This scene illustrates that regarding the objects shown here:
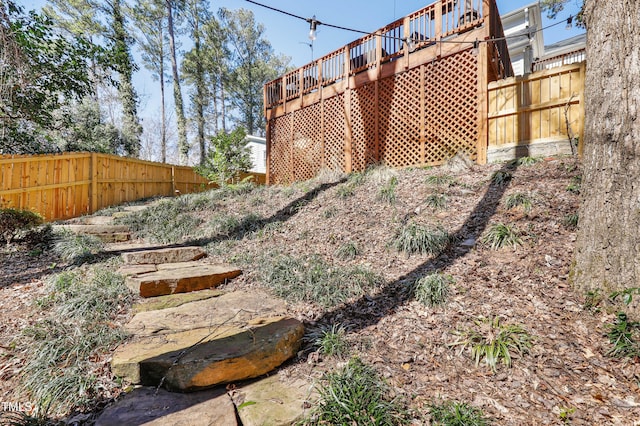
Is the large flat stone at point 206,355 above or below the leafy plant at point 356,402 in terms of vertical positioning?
above

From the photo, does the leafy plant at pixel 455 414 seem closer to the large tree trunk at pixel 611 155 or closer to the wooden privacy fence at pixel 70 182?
the large tree trunk at pixel 611 155

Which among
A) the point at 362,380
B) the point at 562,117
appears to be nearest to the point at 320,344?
the point at 362,380

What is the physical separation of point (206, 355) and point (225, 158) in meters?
6.95

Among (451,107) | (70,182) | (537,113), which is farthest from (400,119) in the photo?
(70,182)

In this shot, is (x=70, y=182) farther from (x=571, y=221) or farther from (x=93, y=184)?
(x=571, y=221)

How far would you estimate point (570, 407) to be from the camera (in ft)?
4.90

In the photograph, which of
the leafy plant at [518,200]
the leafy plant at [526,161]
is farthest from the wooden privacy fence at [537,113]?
the leafy plant at [518,200]

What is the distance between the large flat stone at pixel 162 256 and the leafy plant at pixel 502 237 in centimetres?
351

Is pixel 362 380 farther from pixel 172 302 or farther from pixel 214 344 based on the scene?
pixel 172 302

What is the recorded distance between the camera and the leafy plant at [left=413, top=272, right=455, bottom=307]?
2365 millimetres

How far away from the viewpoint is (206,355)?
1.69 metres

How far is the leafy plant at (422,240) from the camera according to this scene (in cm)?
310

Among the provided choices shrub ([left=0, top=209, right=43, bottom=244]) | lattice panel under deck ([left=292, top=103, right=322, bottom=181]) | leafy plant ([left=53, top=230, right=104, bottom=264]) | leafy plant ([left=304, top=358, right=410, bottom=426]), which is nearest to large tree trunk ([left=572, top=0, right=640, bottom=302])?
leafy plant ([left=304, top=358, right=410, bottom=426])

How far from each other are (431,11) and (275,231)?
214 inches
